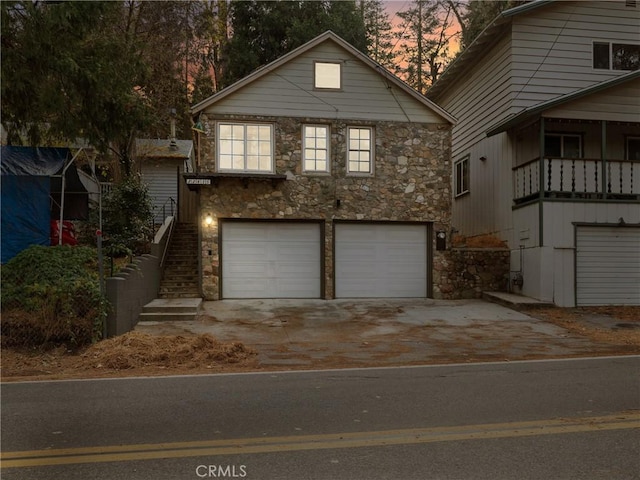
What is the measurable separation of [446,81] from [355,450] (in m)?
21.3

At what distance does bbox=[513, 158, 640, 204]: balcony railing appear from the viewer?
15836 millimetres

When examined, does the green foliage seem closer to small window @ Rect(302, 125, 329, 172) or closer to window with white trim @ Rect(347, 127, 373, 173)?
small window @ Rect(302, 125, 329, 172)

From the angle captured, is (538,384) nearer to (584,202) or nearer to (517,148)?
(584,202)

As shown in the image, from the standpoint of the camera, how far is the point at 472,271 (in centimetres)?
1728

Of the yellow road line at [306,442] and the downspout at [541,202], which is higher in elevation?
the downspout at [541,202]

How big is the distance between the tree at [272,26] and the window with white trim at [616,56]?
14.9m

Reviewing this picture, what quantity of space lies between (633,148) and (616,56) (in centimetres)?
329

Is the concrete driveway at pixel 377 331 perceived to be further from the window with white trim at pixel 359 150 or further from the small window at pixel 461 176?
the small window at pixel 461 176

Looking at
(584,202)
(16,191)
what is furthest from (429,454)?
(584,202)

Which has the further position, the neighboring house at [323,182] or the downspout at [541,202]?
the neighboring house at [323,182]

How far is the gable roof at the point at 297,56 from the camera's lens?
16188mm

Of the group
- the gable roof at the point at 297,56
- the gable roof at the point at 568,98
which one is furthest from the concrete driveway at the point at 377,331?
the gable roof at the point at 297,56

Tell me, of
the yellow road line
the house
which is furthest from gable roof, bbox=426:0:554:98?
the yellow road line

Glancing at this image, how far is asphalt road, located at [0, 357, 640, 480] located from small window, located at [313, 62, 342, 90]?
37.4ft
